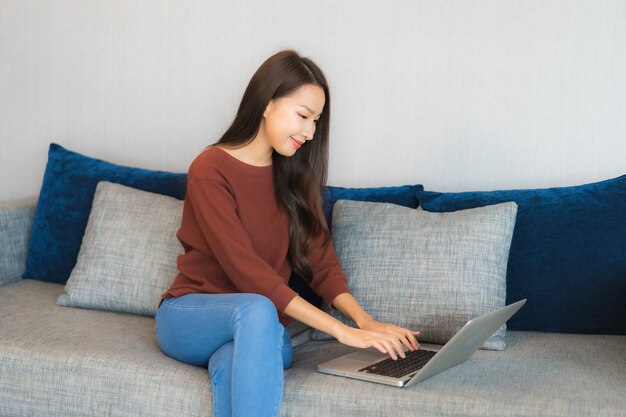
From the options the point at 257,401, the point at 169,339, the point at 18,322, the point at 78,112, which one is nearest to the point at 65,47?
the point at 78,112

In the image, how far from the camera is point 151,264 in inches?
102

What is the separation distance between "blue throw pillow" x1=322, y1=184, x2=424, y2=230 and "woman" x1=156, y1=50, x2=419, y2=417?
0.19m

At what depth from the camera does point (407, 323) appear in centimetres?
230

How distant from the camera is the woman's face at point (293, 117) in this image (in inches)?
86.5

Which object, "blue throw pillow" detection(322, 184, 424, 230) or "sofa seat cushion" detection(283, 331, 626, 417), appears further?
"blue throw pillow" detection(322, 184, 424, 230)

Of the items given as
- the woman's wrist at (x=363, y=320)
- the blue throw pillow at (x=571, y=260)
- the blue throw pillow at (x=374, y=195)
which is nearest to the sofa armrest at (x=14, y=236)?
the blue throw pillow at (x=374, y=195)

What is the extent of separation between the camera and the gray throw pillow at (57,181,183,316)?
2.57 meters

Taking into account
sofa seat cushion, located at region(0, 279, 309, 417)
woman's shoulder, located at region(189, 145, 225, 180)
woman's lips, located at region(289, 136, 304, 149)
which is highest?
woman's lips, located at region(289, 136, 304, 149)

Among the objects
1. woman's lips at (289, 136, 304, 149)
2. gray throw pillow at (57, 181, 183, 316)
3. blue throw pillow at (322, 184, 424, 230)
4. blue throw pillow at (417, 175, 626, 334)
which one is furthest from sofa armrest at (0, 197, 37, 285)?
blue throw pillow at (417, 175, 626, 334)

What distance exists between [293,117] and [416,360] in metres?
0.69

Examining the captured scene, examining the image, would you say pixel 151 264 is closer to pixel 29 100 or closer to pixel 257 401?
pixel 257 401

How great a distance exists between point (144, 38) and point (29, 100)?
1.93 ft

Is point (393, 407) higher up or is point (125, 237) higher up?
point (125, 237)

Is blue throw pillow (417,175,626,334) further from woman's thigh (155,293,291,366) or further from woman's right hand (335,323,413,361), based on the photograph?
woman's thigh (155,293,291,366)
